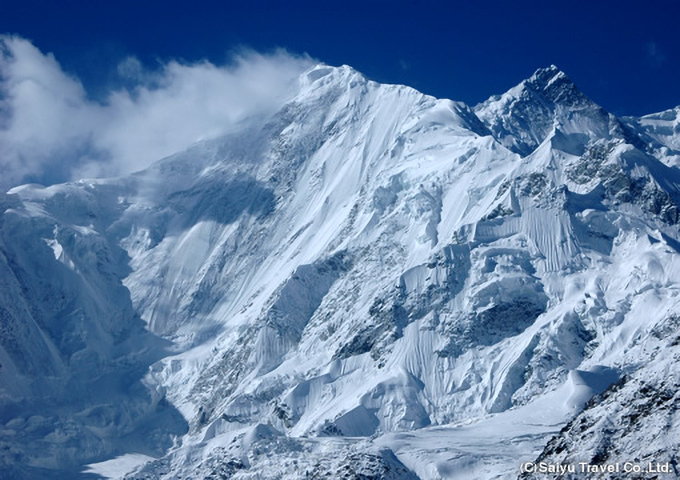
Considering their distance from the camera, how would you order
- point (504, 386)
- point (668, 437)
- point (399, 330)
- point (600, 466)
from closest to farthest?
point (668, 437) → point (600, 466) → point (504, 386) → point (399, 330)

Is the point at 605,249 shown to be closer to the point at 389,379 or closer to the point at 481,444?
the point at 389,379

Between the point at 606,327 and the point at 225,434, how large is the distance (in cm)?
6835

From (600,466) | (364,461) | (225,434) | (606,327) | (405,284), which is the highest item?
(405,284)

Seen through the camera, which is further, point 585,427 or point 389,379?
point 389,379

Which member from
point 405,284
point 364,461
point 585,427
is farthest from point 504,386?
point 585,427

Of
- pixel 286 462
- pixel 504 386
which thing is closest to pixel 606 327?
pixel 504 386

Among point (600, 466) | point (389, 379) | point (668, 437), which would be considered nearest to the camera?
point (668, 437)

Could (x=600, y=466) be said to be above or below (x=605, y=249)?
below

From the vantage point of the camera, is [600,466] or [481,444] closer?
[600,466]

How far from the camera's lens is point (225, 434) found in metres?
166

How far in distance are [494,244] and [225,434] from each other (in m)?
67.2

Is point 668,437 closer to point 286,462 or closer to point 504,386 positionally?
point 286,462

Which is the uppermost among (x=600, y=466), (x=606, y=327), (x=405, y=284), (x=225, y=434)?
(x=405, y=284)

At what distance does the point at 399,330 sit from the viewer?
18338 centimetres
